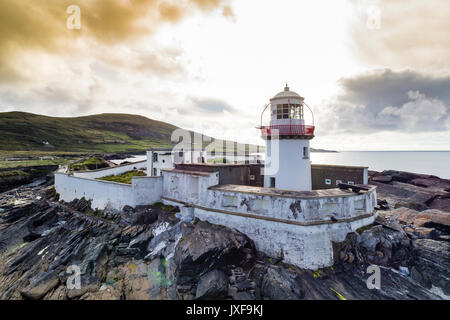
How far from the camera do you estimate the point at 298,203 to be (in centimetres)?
998

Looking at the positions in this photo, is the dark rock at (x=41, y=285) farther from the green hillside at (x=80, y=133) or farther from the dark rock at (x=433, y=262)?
the green hillside at (x=80, y=133)

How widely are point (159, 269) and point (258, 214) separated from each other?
20.5 feet

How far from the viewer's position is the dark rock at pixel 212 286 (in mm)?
8868

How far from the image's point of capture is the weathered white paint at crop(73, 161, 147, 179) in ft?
74.9

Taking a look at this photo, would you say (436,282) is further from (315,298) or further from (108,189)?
(108,189)

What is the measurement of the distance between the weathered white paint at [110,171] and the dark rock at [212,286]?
1970cm

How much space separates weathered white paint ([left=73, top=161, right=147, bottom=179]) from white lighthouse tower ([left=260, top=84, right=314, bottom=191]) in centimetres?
2137

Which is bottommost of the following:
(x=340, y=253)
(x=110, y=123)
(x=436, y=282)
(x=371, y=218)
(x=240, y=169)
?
(x=436, y=282)

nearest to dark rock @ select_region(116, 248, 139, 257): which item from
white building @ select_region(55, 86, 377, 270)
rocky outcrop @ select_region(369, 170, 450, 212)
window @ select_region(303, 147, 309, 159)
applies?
white building @ select_region(55, 86, 377, 270)

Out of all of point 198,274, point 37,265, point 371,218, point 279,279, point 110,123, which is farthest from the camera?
point 110,123

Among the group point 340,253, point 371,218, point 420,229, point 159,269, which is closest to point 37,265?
point 159,269

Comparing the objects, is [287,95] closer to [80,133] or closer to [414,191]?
[414,191]

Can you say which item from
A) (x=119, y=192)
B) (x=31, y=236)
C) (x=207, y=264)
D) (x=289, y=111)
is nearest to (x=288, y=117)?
(x=289, y=111)

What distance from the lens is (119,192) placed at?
16.3m
